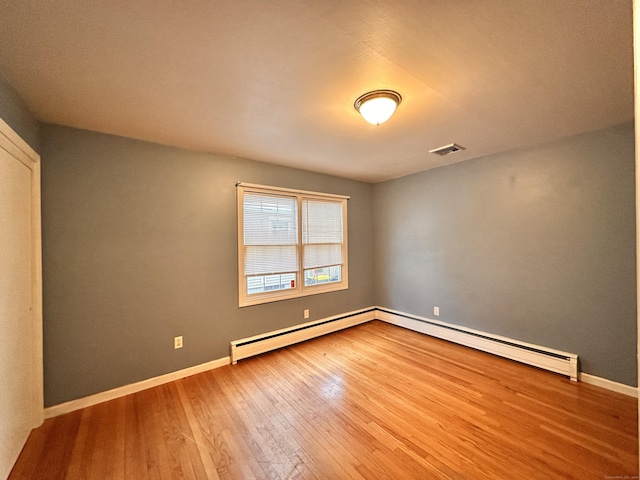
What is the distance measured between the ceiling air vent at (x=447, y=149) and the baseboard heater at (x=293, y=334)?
2800 millimetres

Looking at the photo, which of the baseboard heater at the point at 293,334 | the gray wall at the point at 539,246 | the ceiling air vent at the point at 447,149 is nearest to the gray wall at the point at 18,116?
the baseboard heater at the point at 293,334

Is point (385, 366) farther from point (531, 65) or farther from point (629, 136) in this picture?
point (629, 136)

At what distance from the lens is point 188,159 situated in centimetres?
278

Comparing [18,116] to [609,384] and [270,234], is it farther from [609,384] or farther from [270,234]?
[609,384]

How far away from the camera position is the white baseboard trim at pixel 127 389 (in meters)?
2.11

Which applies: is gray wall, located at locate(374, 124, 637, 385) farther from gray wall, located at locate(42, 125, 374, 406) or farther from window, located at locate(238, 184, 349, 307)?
gray wall, located at locate(42, 125, 374, 406)

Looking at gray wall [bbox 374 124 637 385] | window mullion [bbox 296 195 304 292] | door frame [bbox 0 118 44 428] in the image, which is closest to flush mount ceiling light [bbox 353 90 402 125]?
window mullion [bbox 296 195 304 292]

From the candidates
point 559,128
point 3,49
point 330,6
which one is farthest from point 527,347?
point 3,49

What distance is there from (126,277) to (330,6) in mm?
→ 2755

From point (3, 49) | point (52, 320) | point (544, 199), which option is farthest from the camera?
point (544, 199)

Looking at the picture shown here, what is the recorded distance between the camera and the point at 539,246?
2.79 m

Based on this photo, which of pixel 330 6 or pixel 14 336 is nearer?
pixel 330 6

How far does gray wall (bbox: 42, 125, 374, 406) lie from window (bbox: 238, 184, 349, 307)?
155 mm

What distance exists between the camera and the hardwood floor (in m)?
1.57
